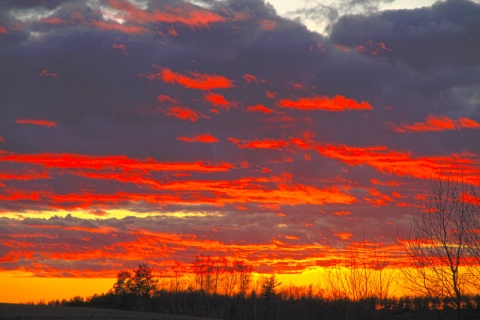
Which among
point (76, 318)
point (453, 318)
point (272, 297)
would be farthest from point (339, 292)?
point (272, 297)

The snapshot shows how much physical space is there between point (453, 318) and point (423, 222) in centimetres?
790

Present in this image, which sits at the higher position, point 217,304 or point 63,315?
point 217,304

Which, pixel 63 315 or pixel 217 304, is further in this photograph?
pixel 217 304

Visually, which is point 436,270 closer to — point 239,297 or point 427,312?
point 427,312

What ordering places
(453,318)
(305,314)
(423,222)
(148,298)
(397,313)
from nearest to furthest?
(423,222), (453,318), (397,313), (305,314), (148,298)

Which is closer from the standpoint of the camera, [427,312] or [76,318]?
[427,312]

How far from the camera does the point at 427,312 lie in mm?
35594

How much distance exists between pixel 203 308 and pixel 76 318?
154 ft

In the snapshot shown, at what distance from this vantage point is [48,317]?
179 feet

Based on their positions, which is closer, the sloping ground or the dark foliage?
the sloping ground

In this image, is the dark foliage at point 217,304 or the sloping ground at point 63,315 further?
the dark foliage at point 217,304

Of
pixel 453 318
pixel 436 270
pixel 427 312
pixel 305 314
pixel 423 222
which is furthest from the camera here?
pixel 305 314

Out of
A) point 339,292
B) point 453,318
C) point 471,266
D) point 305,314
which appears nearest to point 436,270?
point 471,266

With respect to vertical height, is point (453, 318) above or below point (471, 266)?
below
